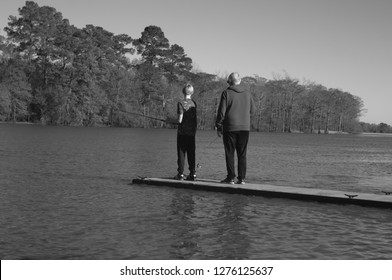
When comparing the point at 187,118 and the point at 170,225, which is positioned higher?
the point at 187,118

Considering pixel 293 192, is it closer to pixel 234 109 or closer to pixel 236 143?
pixel 236 143

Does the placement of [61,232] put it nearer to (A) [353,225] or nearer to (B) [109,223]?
(B) [109,223]

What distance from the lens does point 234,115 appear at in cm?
1148

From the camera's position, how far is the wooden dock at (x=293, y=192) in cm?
1016

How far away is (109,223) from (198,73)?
348 feet

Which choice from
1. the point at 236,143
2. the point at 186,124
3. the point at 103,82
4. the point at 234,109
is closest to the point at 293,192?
the point at 236,143

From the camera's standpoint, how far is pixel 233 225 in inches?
324

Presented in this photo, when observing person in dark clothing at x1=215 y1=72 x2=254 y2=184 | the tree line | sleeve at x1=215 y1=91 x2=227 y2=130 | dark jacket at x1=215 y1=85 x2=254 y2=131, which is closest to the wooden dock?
person in dark clothing at x1=215 y1=72 x2=254 y2=184

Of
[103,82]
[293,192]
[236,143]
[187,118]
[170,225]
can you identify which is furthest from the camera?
[103,82]

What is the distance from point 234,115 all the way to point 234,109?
141 millimetres

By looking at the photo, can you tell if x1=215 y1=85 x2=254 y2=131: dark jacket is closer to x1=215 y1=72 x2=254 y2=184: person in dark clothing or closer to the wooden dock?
x1=215 y1=72 x2=254 y2=184: person in dark clothing

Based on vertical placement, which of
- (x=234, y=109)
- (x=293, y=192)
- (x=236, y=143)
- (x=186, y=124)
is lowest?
(x=293, y=192)
